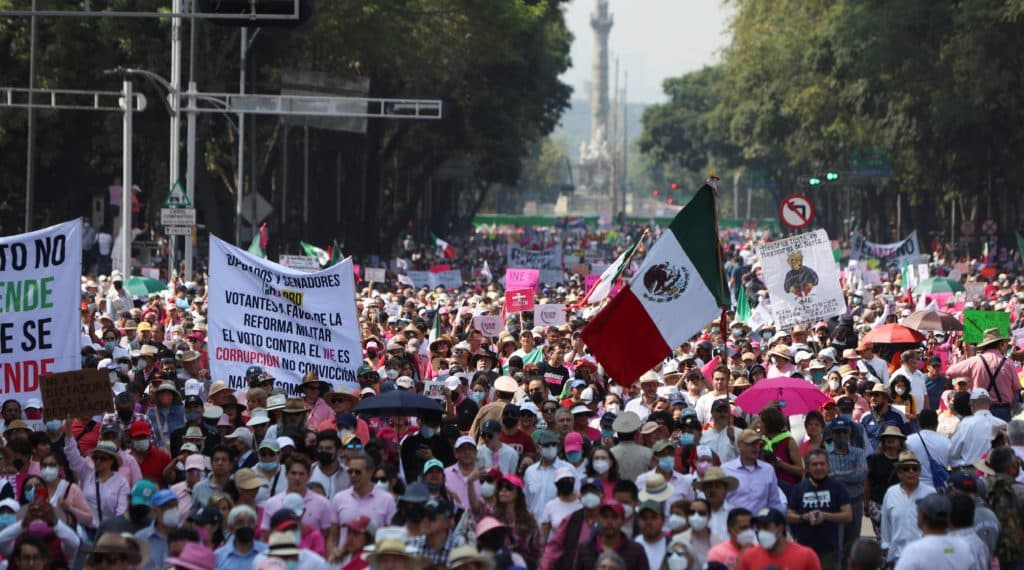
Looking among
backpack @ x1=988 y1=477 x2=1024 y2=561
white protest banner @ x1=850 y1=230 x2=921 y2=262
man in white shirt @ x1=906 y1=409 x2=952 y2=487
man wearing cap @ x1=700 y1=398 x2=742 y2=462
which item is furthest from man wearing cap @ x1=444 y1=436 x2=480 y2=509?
white protest banner @ x1=850 y1=230 x2=921 y2=262

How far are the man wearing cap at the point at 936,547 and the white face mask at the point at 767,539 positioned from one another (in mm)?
545

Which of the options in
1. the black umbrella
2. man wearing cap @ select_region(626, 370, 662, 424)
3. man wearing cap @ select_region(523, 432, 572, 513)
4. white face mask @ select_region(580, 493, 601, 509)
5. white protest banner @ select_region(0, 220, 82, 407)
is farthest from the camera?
man wearing cap @ select_region(626, 370, 662, 424)

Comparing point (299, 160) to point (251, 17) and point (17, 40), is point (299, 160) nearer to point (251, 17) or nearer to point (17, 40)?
point (17, 40)

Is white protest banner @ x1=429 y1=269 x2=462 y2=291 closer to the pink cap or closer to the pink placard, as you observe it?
the pink placard

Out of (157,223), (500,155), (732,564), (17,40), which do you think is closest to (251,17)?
(732,564)

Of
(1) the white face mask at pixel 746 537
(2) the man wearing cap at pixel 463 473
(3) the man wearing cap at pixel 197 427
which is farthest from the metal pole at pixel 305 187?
(1) the white face mask at pixel 746 537

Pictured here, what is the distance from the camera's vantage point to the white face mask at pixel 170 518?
10297 millimetres

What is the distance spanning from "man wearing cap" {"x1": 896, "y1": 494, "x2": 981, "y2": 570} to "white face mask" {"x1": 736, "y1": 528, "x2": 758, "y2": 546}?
2.28 ft

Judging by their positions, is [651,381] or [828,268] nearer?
[651,381]

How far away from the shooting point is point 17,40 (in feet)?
143

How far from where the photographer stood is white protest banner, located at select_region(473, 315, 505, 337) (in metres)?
23.4

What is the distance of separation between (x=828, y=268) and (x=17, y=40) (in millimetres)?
26561

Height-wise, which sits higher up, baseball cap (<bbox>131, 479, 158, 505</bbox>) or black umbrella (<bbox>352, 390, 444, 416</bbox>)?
black umbrella (<bbox>352, 390, 444, 416</bbox>)

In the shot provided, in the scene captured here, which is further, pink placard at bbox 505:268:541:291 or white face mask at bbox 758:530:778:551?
→ pink placard at bbox 505:268:541:291
